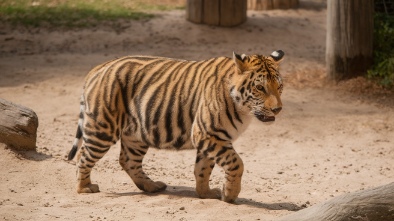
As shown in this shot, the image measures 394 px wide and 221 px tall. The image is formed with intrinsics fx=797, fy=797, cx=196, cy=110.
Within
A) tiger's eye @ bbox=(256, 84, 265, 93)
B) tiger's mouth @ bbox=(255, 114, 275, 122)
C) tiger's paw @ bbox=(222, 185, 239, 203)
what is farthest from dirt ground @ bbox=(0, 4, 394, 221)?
tiger's eye @ bbox=(256, 84, 265, 93)

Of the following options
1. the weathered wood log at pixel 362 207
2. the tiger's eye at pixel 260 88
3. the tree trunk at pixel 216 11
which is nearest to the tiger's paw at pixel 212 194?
the tiger's eye at pixel 260 88

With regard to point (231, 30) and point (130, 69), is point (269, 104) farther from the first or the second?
point (231, 30)

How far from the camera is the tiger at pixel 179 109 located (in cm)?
646

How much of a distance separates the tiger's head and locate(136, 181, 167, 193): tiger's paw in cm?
124

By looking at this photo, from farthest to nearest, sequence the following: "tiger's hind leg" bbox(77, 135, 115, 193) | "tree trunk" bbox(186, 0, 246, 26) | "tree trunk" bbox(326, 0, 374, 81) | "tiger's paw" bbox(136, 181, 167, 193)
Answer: "tree trunk" bbox(186, 0, 246, 26) → "tree trunk" bbox(326, 0, 374, 81) → "tiger's paw" bbox(136, 181, 167, 193) → "tiger's hind leg" bbox(77, 135, 115, 193)

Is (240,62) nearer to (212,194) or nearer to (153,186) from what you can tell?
(212,194)

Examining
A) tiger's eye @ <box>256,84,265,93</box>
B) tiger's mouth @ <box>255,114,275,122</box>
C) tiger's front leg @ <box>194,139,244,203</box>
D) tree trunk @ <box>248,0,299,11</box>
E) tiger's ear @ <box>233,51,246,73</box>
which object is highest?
tiger's ear @ <box>233,51,246,73</box>

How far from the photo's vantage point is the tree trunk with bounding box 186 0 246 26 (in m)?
14.0

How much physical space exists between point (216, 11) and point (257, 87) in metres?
7.78

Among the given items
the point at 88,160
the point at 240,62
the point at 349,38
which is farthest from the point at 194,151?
the point at 349,38

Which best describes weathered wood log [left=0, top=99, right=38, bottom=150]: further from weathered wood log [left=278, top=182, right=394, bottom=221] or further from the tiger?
weathered wood log [left=278, top=182, right=394, bottom=221]

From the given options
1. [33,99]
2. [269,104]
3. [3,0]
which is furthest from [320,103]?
[3,0]

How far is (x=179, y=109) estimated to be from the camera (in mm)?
6793

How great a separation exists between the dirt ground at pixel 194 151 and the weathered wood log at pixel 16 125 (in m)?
0.12
